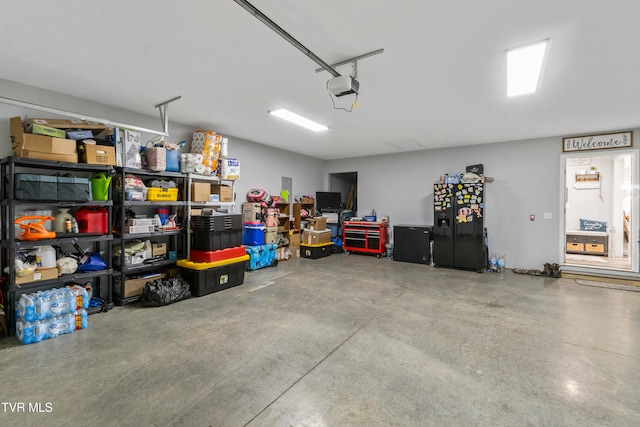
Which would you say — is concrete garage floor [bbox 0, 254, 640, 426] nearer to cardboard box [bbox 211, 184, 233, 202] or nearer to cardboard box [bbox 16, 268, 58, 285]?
cardboard box [bbox 16, 268, 58, 285]

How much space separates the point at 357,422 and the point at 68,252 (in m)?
4.00

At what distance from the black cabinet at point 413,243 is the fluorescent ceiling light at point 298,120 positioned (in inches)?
127

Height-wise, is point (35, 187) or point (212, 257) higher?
point (35, 187)

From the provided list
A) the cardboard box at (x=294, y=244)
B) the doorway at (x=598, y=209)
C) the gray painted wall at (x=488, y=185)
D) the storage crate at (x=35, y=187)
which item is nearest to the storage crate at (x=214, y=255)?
the storage crate at (x=35, y=187)

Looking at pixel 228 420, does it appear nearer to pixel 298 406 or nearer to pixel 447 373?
pixel 298 406

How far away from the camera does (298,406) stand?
73.8 inches

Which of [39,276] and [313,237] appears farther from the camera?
[313,237]

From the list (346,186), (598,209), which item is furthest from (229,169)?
(598,209)

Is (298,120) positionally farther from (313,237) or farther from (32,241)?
(32,241)

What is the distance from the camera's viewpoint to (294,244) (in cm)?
713

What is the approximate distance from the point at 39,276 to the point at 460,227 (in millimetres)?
6700

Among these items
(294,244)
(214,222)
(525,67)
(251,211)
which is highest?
(525,67)

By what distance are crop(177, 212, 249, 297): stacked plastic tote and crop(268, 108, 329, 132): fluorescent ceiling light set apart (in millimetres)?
1808

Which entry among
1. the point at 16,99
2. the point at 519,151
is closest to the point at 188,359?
the point at 16,99
